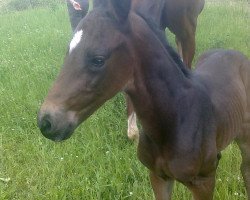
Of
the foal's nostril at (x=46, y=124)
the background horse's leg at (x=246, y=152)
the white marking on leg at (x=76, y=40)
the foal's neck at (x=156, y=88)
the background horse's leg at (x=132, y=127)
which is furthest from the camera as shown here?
the background horse's leg at (x=132, y=127)

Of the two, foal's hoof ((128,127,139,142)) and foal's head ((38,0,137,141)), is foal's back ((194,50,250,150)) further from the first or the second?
foal's hoof ((128,127,139,142))

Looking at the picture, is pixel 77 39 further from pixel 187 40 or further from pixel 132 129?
pixel 187 40

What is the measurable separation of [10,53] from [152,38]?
5099mm

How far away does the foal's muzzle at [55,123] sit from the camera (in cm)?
193

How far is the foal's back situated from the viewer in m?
2.59

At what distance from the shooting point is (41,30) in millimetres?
8461

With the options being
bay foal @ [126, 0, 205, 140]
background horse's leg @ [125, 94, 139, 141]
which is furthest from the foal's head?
bay foal @ [126, 0, 205, 140]

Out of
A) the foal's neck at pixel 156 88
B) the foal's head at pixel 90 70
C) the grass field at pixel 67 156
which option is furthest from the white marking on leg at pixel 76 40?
the grass field at pixel 67 156

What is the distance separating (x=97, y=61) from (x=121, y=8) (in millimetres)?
303

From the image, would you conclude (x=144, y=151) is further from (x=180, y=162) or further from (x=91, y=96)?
(x=91, y=96)

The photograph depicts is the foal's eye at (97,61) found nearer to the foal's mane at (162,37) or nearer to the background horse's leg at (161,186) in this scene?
the foal's mane at (162,37)

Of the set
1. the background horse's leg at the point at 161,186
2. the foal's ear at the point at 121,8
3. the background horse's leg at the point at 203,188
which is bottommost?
the background horse's leg at the point at 161,186

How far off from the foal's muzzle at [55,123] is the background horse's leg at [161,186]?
2.70ft

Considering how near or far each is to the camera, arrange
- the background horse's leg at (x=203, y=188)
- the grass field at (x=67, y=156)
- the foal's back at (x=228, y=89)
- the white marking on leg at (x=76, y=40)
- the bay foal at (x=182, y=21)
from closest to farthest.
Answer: the white marking on leg at (x=76, y=40), the background horse's leg at (x=203, y=188), the foal's back at (x=228, y=89), the grass field at (x=67, y=156), the bay foal at (x=182, y=21)
